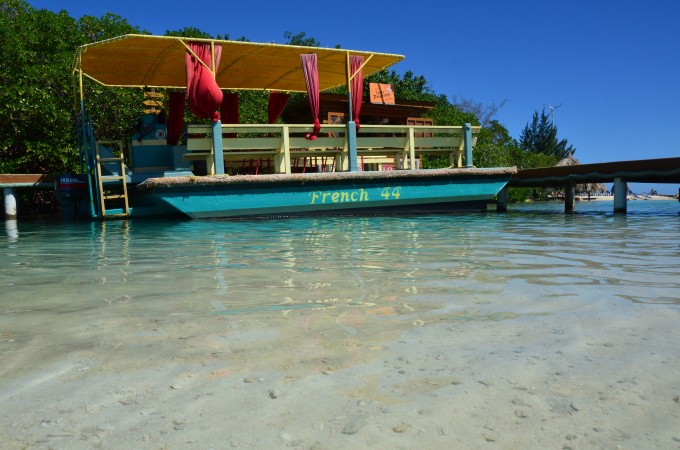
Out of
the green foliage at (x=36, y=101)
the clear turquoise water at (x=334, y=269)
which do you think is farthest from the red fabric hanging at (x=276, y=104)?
the clear turquoise water at (x=334, y=269)

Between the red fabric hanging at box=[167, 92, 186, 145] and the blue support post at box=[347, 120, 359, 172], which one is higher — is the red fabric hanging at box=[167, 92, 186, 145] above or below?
above

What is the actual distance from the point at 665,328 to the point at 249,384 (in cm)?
152

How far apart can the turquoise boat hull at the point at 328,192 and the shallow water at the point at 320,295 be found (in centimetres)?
403

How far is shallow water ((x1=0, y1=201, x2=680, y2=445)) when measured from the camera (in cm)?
194

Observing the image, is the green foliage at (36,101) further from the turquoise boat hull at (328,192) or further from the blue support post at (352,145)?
the blue support post at (352,145)

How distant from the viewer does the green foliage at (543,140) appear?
226ft

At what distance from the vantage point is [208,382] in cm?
157

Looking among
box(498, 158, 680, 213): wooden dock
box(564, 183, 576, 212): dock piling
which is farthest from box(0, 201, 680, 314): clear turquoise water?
box(564, 183, 576, 212): dock piling

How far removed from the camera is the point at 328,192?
9844 millimetres

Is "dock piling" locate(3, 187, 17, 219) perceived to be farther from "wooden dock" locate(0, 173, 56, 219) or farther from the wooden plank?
the wooden plank

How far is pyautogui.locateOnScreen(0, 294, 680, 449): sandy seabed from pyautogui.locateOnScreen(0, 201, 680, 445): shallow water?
16 millimetres

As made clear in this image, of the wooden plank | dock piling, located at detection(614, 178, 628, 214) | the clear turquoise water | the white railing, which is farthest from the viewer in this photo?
the wooden plank

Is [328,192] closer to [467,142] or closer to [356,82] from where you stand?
[356,82]

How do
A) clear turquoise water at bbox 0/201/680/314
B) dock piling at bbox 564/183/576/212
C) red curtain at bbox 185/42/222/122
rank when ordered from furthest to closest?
dock piling at bbox 564/183/576/212
red curtain at bbox 185/42/222/122
clear turquoise water at bbox 0/201/680/314
